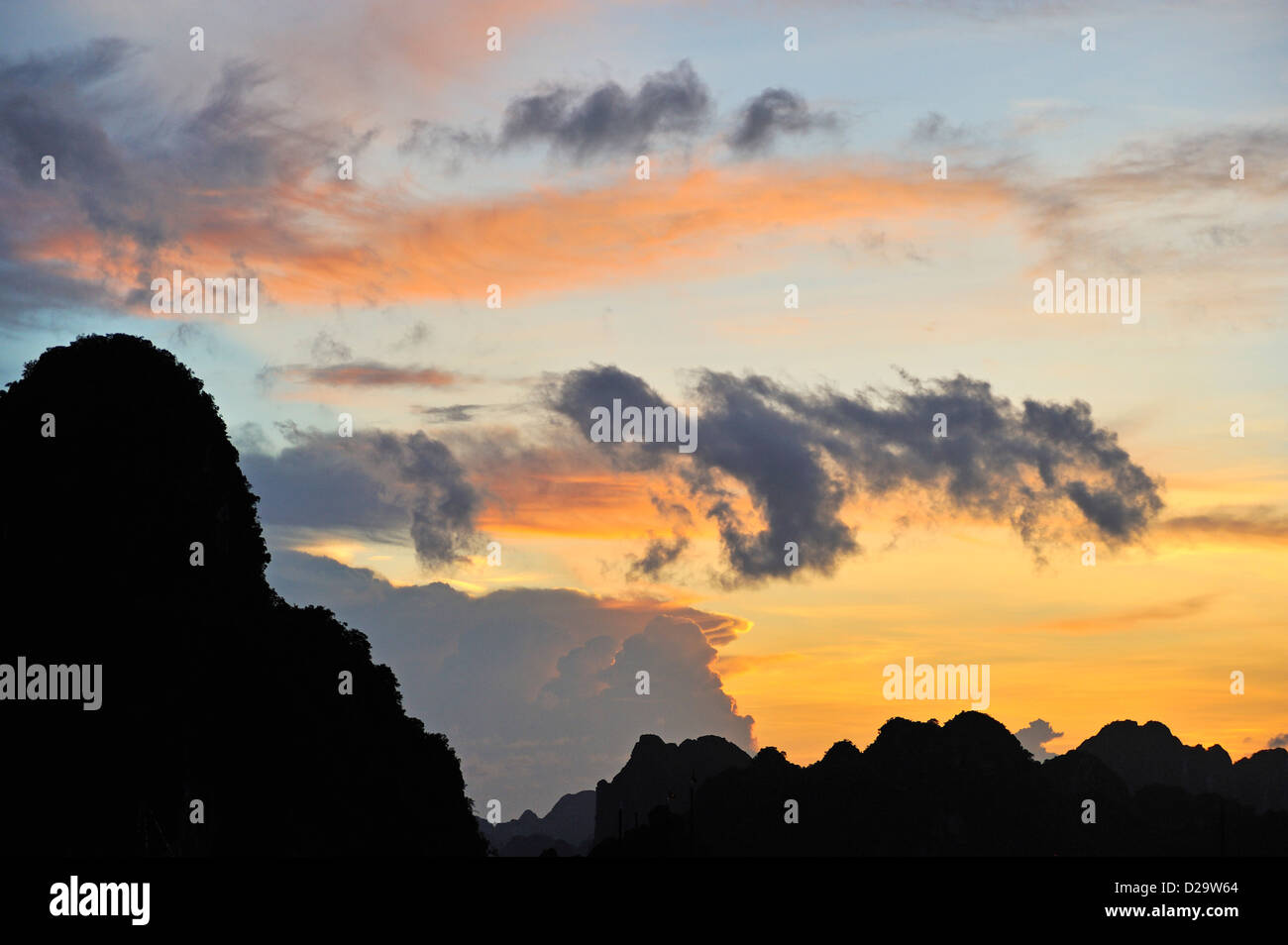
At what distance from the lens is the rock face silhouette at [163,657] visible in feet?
263

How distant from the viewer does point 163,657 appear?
84.9 metres

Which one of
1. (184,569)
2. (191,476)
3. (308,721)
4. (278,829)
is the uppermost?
(191,476)

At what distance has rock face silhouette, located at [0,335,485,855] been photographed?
8031 centimetres
